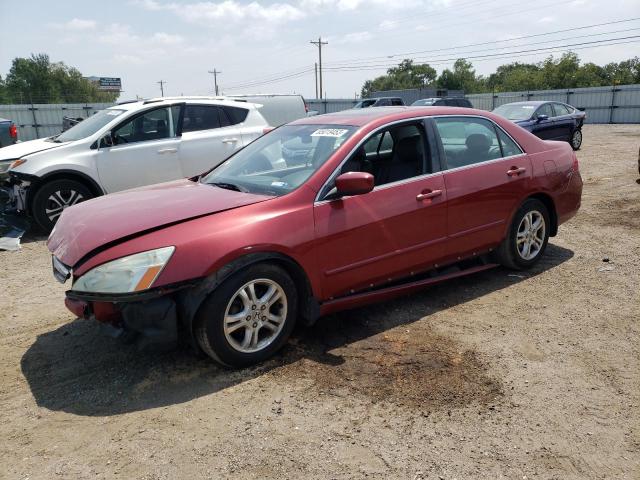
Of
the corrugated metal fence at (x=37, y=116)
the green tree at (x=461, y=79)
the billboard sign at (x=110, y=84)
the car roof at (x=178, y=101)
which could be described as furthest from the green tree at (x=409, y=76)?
the car roof at (x=178, y=101)

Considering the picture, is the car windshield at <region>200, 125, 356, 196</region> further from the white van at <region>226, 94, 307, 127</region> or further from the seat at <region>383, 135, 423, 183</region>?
the white van at <region>226, 94, 307, 127</region>

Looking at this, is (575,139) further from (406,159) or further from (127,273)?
(127,273)

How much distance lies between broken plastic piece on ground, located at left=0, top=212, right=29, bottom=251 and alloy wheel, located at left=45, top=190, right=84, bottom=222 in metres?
0.47

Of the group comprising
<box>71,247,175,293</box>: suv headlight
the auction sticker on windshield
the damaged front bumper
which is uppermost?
the auction sticker on windshield

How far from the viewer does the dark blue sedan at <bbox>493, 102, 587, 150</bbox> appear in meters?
14.0

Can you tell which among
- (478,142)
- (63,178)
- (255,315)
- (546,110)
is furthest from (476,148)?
(546,110)

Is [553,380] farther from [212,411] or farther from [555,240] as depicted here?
[555,240]

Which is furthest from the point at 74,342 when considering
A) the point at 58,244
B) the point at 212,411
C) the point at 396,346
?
the point at 396,346

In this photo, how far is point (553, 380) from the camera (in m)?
3.26

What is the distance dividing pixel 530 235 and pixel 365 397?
9.63 ft

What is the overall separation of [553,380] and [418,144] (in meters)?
2.14

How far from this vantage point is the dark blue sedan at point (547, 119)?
1402 cm

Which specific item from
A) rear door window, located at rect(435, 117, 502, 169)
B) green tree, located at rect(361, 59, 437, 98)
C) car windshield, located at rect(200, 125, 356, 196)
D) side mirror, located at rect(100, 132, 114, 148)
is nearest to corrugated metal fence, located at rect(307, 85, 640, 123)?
side mirror, located at rect(100, 132, 114, 148)

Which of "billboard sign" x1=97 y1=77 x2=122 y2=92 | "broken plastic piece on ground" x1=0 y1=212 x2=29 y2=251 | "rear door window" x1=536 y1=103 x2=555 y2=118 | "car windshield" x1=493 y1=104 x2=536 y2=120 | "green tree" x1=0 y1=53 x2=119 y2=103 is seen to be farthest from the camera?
"billboard sign" x1=97 y1=77 x2=122 y2=92
